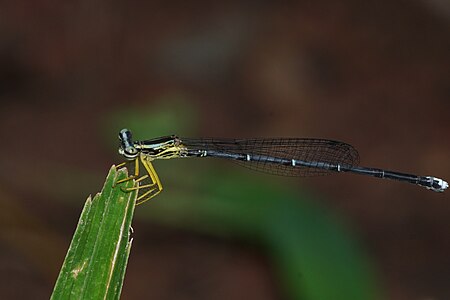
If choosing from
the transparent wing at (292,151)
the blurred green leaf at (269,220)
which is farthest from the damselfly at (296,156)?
→ the blurred green leaf at (269,220)

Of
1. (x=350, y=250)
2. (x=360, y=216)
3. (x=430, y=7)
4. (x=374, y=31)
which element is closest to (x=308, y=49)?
(x=374, y=31)

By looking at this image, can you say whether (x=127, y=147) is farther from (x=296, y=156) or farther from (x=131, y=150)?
(x=296, y=156)

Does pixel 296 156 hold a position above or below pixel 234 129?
below

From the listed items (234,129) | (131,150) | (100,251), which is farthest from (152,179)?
(234,129)

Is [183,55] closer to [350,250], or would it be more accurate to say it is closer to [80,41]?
[80,41]

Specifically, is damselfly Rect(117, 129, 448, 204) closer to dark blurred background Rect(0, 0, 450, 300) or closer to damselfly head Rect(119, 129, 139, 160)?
dark blurred background Rect(0, 0, 450, 300)
